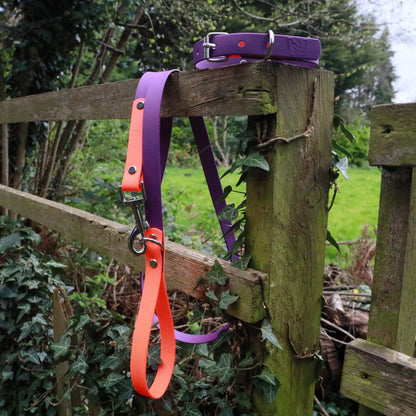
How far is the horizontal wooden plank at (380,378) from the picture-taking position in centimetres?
73

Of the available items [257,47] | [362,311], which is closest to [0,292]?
[257,47]

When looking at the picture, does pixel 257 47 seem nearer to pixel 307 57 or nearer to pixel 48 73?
pixel 307 57

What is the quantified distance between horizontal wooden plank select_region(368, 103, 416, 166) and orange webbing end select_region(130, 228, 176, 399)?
0.46 m

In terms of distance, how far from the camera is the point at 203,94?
925 mm

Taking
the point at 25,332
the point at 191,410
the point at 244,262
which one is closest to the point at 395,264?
the point at 244,262

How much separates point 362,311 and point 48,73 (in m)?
2.74

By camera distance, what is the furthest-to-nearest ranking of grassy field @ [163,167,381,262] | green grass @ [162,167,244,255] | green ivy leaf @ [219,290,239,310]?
grassy field @ [163,167,381,262], green grass @ [162,167,244,255], green ivy leaf @ [219,290,239,310]

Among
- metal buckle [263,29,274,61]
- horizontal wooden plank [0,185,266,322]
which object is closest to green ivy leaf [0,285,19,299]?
horizontal wooden plank [0,185,266,322]

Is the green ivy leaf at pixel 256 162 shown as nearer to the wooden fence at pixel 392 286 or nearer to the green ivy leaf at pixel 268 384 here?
the wooden fence at pixel 392 286

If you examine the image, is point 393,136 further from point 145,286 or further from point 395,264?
point 145,286

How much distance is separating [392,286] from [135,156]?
1.87 ft

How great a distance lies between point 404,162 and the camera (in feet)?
2.29

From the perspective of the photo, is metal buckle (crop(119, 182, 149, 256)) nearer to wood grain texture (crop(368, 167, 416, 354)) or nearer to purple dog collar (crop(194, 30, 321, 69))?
purple dog collar (crop(194, 30, 321, 69))

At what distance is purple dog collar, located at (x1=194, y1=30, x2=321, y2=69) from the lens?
2.65 ft
